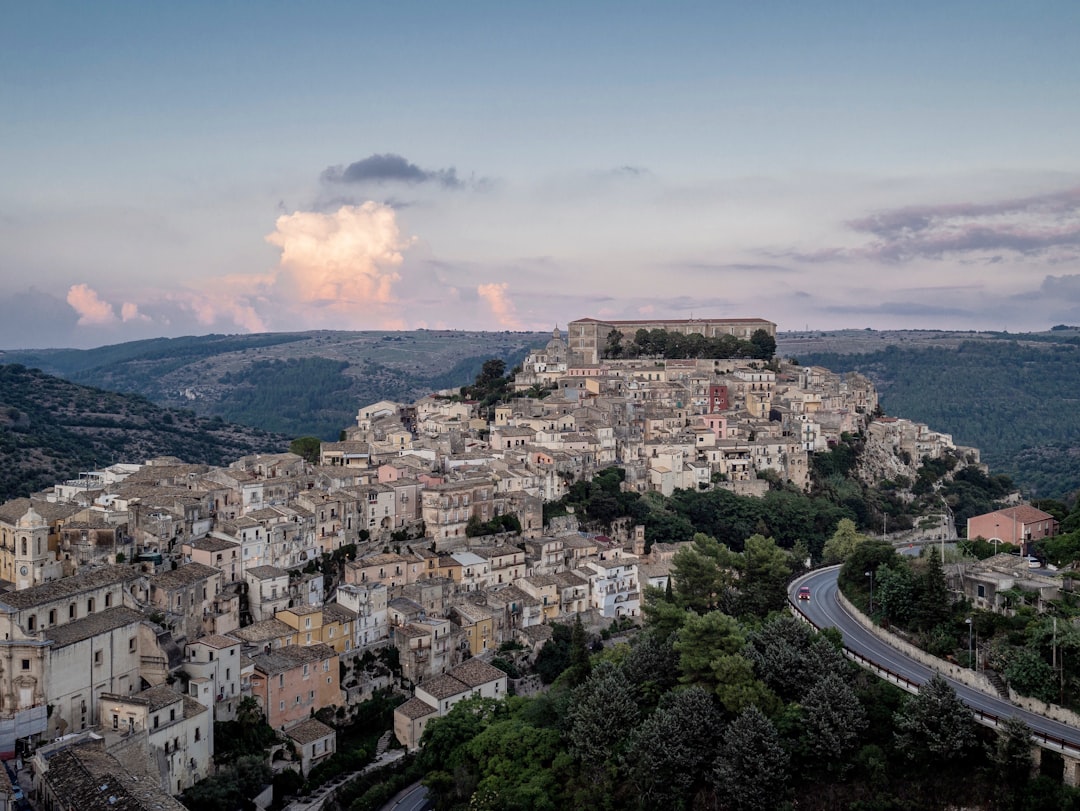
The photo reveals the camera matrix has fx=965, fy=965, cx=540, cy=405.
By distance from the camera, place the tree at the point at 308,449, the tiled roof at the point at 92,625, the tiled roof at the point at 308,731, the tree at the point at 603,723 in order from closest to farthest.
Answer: the tree at the point at 603,723 → the tiled roof at the point at 92,625 → the tiled roof at the point at 308,731 → the tree at the point at 308,449

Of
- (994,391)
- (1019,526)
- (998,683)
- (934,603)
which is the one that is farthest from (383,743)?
(994,391)

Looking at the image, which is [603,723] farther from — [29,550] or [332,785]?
[29,550]

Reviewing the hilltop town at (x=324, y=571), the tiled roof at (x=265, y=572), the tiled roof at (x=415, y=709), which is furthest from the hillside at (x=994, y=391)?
the tiled roof at (x=265, y=572)

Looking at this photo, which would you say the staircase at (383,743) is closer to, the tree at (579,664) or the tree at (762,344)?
the tree at (579,664)

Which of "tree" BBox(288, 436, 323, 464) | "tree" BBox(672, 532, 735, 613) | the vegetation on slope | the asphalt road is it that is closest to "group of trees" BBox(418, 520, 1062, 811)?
the asphalt road

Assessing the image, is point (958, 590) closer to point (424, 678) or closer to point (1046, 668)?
point (1046, 668)

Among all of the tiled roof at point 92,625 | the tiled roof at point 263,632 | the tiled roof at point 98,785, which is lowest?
the tiled roof at point 263,632

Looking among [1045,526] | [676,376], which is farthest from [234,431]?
[1045,526]
